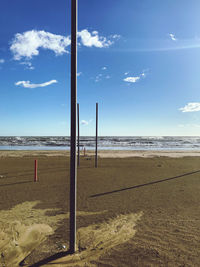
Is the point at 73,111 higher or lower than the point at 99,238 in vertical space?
higher

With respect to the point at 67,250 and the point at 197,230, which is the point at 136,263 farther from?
the point at 197,230

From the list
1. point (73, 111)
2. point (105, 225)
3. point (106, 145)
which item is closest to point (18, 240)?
point (105, 225)

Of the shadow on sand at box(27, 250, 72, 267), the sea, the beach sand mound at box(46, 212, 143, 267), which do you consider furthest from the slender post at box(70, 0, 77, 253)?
the sea

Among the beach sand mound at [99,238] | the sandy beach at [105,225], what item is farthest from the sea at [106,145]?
the beach sand mound at [99,238]

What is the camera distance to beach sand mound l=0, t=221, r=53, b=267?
4.31 m

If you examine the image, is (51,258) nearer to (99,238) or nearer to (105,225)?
(99,238)

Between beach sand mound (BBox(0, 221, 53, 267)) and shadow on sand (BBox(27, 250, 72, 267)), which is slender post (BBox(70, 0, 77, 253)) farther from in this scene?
beach sand mound (BBox(0, 221, 53, 267))

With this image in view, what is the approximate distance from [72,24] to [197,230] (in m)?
6.82

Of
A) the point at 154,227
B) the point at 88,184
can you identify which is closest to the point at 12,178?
the point at 88,184

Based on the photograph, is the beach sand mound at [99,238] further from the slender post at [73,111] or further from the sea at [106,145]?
the sea at [106,145]

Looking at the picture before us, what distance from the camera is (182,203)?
8.09 metres

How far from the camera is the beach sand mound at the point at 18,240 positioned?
4312 millimetres

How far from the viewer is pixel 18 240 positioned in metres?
5.04

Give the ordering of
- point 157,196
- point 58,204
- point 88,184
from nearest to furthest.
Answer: point 58,204
point 157,196
point 88,184
